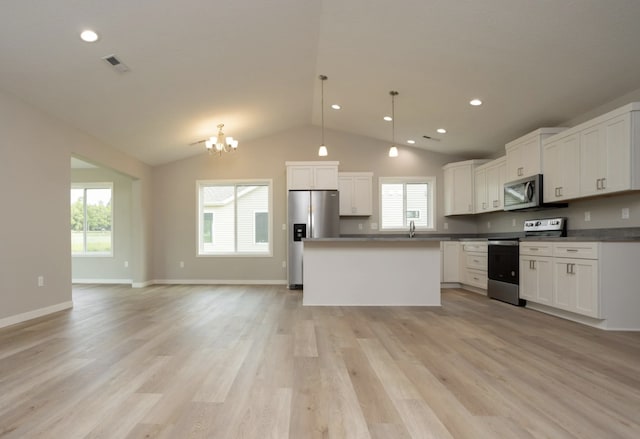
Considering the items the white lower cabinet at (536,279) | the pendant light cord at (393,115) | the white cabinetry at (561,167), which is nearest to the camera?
the white cabinetry at (561,167)

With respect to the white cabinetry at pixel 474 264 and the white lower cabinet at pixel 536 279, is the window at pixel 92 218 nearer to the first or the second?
the white cabinetry at pixel 474 264

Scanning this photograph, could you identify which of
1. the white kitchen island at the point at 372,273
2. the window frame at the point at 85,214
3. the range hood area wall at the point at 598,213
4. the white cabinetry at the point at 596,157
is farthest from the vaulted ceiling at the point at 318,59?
the window frame at the point at 85,214

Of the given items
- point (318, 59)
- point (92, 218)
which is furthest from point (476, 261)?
point (92, 218)

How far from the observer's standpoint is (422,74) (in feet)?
14.3

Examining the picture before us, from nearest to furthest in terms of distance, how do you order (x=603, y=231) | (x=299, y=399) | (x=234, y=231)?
1. (x=299, y=399)
2. (x=603, y=231)
3. (x=234, y=231)

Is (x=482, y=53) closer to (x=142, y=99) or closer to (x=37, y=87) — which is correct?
(x=142, y=99)

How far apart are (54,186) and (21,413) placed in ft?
11.7

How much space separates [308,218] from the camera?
641 cm

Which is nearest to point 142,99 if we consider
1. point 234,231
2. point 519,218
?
point 234,231

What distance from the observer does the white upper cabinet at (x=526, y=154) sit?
15.4 ft

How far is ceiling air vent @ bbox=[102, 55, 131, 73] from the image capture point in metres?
3.55

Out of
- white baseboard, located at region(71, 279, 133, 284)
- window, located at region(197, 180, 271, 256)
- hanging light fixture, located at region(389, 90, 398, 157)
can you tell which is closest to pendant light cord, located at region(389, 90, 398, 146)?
hanging light fixture, located at region(389, 90, 398, 157)

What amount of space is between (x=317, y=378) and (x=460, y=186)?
5.42 metres

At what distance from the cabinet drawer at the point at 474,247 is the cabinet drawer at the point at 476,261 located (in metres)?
0.08
